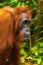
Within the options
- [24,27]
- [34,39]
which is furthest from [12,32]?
[34,39]

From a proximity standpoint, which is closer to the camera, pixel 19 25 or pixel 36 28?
pixel 19 25

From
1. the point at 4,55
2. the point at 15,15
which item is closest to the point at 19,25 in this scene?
the point at 15,15

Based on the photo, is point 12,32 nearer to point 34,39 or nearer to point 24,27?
point 24,27

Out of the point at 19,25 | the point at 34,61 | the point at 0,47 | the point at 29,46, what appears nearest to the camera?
the point at 0,47

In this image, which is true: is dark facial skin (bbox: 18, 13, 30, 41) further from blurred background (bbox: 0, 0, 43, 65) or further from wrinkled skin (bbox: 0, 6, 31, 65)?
blurred background (bbox: 0, 0, 43, 65)

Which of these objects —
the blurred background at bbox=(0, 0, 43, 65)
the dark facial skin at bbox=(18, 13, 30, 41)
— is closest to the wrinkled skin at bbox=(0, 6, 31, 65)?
the dark facial skin at bbox=(18, 13, 30, 41)

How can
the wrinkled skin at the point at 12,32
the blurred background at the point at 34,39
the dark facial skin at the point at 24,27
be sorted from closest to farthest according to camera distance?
the wrinkled skin at the point at 12,32, the dark facial skin at the point at 24,27, the blurred background at the point at 34,39

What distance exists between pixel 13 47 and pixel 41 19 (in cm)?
158

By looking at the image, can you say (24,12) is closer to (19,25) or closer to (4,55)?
(19,25)

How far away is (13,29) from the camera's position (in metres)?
4.64

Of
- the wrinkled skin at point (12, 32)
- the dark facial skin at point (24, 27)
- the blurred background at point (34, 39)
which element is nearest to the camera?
the wrinkled skin at point (12, 32)

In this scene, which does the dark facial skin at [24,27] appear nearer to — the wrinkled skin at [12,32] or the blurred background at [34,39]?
the wrinkled skin at [12,32]

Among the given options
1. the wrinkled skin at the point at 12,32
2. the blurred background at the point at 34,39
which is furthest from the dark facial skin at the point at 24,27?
the blurred background at the point at 34,39

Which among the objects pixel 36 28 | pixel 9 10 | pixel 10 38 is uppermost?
pixel 9 10
